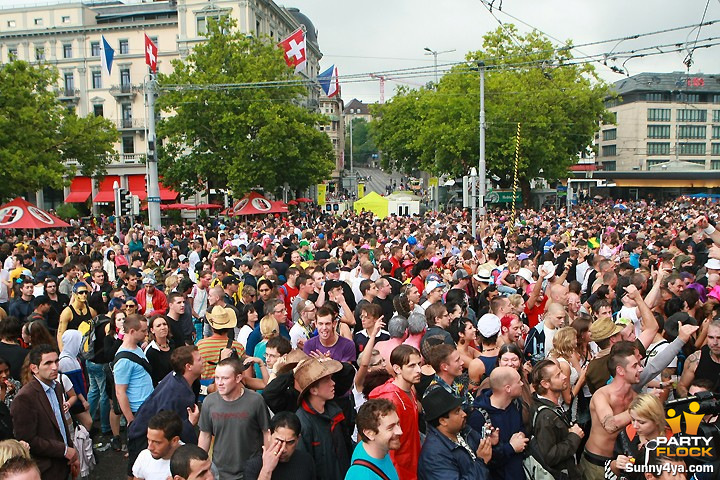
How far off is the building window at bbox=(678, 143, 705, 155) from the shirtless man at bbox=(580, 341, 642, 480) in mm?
93102

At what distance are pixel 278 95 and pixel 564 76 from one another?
2214 centimetres

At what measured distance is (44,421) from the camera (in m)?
4.98

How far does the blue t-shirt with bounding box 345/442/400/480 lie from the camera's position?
3.71 meters

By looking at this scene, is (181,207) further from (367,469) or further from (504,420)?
(367,469)

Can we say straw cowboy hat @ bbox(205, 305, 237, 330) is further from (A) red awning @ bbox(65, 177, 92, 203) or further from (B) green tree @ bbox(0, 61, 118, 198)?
(A) red awning @ bbox(65, 177, 92, 203)

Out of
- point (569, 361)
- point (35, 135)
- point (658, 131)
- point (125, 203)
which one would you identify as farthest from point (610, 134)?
point (569, 361)

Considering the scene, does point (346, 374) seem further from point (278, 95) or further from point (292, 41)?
point (278, 95)

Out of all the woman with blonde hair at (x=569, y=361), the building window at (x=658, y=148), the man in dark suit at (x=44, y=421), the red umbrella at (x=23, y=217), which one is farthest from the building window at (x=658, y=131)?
the man in dark suit at (x=44, y=421)

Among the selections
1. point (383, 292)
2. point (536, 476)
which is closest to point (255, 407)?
point (536, 476)

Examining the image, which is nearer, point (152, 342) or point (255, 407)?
point (255, 407)

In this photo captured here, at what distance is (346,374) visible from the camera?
472 cm

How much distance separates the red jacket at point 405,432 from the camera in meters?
4.34

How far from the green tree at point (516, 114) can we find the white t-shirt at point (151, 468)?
39990 millimetres

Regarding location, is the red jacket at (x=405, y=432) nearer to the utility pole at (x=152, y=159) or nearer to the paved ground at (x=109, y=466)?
the paved ground at (x=109, y=466)
